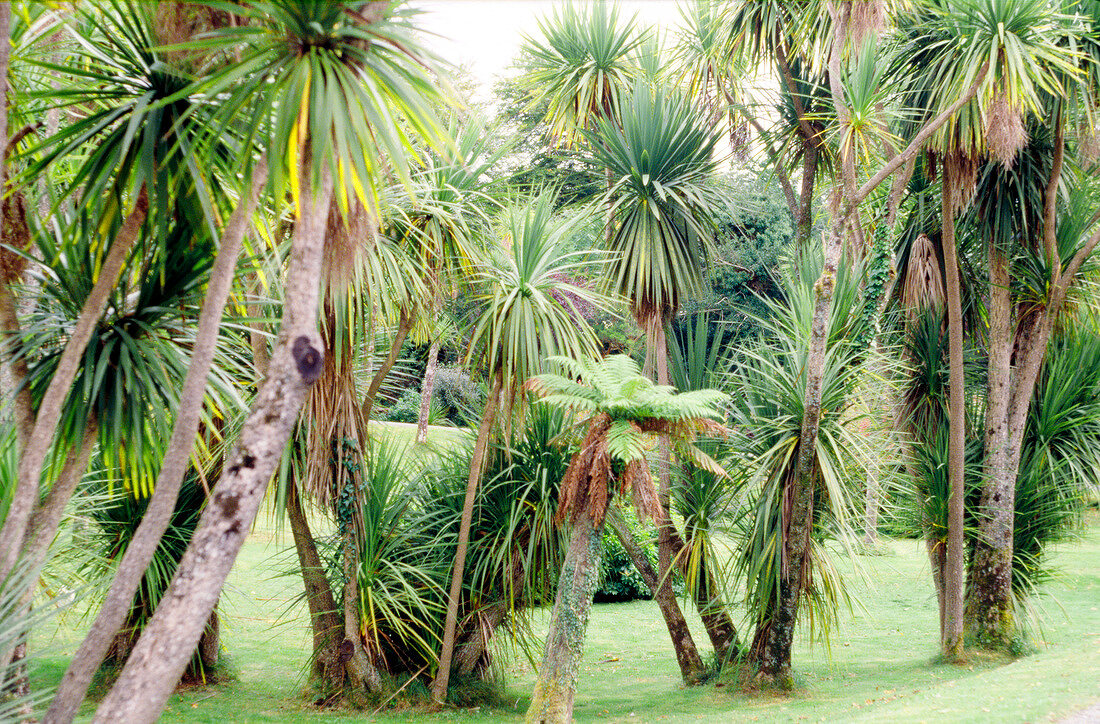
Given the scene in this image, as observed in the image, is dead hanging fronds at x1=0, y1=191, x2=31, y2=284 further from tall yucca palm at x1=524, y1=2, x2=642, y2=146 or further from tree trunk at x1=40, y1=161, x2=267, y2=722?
tall yucca palm at x1=524, y1=2, x2=642, y2=146

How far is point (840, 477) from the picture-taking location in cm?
816

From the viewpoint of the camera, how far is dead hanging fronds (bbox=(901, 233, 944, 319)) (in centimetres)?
1020

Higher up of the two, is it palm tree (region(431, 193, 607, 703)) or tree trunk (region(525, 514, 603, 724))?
palm tree (region(431, 193, 607, 703))

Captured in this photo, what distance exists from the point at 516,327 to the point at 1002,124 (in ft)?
17.0

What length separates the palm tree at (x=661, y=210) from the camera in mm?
9430

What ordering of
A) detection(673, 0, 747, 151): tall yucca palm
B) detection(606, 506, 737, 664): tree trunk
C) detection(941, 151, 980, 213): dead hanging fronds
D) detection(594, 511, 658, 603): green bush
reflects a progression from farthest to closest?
1. detection(594, 511, 658, 603): green bush
2. detection(673, 0, 747, 151): tall yucca palm
3. detection(606, 506, 737, 664): tree trunk
4. detection(941, 151, 980, 213): dead hanging fronds

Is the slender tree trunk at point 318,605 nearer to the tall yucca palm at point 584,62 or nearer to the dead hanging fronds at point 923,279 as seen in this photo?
the tall yucca palm at point 584,62

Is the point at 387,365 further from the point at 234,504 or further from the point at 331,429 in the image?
the point at 234,504

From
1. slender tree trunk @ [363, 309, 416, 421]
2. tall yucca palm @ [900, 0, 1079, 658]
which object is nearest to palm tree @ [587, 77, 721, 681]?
slender tree trunk @ [363, 309, 416, 421]

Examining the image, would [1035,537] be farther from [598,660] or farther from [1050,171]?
[598,660]

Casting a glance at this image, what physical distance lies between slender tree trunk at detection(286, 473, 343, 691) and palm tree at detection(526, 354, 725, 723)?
2.46 metres

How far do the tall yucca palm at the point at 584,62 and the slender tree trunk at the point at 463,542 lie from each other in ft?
14.7

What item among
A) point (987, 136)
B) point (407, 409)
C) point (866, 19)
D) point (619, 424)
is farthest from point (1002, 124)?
point (407, 409)

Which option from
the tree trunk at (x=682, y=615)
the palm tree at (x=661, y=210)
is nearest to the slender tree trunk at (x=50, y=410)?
the palm tree at (x=661, y=210)
